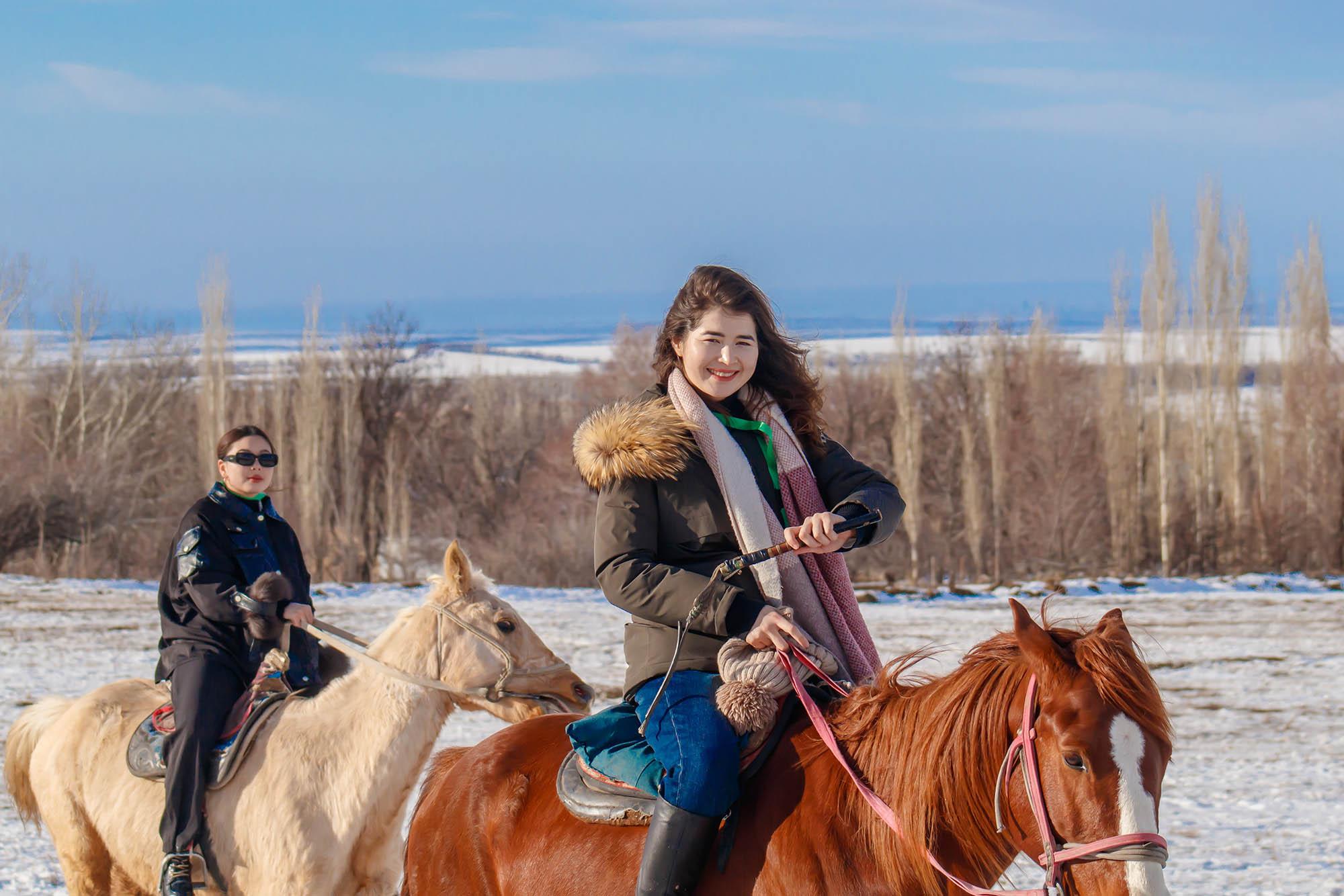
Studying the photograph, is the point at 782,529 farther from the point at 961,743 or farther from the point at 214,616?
the point at 214,616

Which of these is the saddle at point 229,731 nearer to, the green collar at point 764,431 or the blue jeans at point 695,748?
the blue jeans at point 695,748

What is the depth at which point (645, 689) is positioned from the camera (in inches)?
115

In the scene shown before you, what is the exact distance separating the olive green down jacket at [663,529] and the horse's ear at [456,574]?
1.52 metres

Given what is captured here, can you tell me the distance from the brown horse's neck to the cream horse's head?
1.97m

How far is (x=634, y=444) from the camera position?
2.85 meters

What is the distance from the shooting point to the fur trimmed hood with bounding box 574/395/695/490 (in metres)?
2.83

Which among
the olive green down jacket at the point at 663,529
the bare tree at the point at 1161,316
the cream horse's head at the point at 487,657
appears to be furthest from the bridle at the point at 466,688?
the bare tree at the point at 1161,316

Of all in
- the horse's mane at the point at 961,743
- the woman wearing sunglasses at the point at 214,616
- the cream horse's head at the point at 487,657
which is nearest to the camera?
the horse's mane at the point at 961,743

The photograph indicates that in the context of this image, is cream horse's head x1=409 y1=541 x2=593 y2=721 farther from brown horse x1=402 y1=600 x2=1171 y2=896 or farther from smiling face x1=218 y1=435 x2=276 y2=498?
brown horse x1=402 y1=600 x2=1171 y2=896

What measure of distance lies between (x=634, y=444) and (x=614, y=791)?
2.68ft

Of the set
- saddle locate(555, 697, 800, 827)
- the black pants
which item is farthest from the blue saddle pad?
the black pants

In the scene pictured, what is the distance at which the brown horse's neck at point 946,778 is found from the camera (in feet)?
7.74

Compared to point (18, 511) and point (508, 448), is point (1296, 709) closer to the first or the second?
point (18, 511)

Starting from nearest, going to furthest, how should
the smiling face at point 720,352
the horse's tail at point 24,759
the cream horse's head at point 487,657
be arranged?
the smiling face at point 720,352 < the cream horse's head at point 487,657 < the horse's tail at point 24,759
